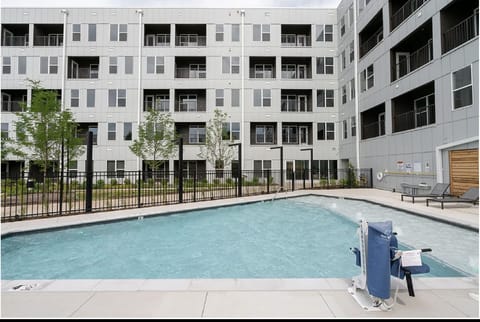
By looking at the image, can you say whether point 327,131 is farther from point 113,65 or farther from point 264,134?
point 113,65

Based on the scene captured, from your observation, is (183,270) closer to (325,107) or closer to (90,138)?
(90,138)

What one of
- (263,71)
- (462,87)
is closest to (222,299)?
(462,87)

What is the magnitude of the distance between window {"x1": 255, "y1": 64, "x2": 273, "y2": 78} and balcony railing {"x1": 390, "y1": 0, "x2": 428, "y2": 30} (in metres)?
11.3

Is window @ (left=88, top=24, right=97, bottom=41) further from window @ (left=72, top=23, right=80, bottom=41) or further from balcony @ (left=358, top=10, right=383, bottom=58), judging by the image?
balcony @ (left=358, top=10, right=383, bottom=58)

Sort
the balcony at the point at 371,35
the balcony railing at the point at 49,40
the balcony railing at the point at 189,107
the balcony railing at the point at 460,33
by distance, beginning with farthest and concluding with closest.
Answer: the balcony railing at the point at 189,107
the balcony railing at the point at 49,40
the balcony at the point at 371,35
the balcony railing at the point at 460,33

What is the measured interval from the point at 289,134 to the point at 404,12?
13.0 metres

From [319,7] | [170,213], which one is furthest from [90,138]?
[319,7]

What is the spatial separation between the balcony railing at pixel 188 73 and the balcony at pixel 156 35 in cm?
290

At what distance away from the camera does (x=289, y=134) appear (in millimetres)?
25984

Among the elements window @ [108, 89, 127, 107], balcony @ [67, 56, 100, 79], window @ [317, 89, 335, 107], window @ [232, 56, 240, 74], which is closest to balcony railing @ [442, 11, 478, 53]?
window @ [317, 89, 335, 107]

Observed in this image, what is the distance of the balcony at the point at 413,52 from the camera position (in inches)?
590

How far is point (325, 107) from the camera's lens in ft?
83.1

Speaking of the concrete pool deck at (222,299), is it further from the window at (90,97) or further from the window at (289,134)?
the window at (90,97)

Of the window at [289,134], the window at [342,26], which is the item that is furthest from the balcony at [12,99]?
the window at [342,26]
